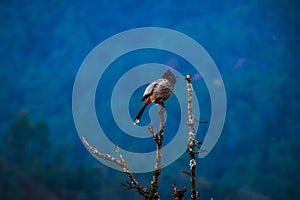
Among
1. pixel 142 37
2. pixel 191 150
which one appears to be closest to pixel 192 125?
pixel 191 150

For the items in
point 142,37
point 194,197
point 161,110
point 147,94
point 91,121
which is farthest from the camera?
point 142,37

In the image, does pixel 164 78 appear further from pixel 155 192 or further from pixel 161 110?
pixel 155 192

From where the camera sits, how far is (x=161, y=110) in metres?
2.77

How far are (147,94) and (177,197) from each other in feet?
3.98

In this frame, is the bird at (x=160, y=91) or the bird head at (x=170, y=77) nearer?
the bird at (x=160, y=91)

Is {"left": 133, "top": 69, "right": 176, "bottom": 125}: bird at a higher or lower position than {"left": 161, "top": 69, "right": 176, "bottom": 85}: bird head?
lower

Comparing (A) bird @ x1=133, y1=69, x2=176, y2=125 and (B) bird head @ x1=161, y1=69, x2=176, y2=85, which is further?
(B) bird head @ x1=161, y1=69, x2=176, y2=85

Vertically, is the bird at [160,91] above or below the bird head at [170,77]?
below

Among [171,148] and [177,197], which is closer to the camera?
[177,197]

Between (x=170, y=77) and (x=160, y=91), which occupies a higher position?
(x=170, y=77)

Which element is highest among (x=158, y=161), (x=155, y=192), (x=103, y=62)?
(x=103, y=62)

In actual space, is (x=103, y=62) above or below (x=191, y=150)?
above

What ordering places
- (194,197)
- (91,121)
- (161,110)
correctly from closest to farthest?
(194,197)
(161,110)
(91,121)

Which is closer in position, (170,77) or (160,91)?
(160,91)
